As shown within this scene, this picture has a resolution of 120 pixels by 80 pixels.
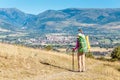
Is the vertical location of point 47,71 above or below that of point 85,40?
below

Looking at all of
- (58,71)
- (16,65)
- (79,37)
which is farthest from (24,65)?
(79,37)

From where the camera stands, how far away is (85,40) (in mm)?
29219

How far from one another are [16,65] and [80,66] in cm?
528

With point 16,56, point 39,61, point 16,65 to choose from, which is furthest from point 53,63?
point 16,65

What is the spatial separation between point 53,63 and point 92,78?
8502 mm

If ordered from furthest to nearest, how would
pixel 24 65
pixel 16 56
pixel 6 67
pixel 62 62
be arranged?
pixel 62 62 < pixel 16 56 < pixel 24 65 < pixel 6 67

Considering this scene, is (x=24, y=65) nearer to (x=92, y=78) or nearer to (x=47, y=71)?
(x=47, y=71)

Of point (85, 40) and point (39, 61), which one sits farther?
point (39, 61)

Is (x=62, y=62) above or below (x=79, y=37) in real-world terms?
below

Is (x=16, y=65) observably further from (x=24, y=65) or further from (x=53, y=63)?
(x=53, y=63)

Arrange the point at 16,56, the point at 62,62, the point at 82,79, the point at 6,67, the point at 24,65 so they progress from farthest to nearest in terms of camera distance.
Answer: the point at 62,62, the point at 16,56, the point at 24,65, the point at 6,67, the point at 82,79

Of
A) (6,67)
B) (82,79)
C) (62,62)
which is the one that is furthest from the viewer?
(62,62)

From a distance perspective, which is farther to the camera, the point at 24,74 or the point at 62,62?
the point at 62,62

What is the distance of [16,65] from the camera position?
29.6 metres
